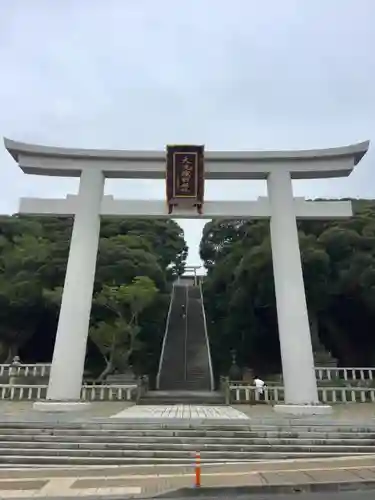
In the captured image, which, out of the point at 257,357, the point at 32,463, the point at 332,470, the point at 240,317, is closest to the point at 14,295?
the point at 240,317

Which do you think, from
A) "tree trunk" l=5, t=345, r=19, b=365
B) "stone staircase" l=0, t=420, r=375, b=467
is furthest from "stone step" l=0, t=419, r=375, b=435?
"tree trunk" l=5, t=345, r=19, b=365

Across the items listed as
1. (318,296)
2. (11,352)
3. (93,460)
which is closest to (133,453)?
(93,460)

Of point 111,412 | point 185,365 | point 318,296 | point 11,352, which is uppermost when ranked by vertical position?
point 318,296

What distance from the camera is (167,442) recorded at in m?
8.38

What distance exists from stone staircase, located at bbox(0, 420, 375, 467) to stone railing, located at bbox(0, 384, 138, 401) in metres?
5.87

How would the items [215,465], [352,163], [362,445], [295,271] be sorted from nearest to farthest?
[215,465] < [362,445] < [295,271] < [352,163]

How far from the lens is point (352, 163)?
44.7 ft

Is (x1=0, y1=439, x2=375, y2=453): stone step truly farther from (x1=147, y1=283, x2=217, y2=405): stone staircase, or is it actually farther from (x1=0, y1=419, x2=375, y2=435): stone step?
(x1=147, y1=283, x2=217, y2=405): stone staircase

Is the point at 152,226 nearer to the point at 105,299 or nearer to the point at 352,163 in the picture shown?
the point at 105,299

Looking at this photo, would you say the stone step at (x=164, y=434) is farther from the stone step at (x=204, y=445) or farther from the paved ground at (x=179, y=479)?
the paved ground at (x=179, y=479)

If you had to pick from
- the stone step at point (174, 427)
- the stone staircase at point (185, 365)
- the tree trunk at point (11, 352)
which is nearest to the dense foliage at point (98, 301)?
the tree trunk at point (11, 352)

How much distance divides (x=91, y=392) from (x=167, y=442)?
283 inches

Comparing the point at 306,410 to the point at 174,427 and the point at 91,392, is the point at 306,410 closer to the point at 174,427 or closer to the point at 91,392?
the point at 174,427

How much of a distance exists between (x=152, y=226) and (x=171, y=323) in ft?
22.7
